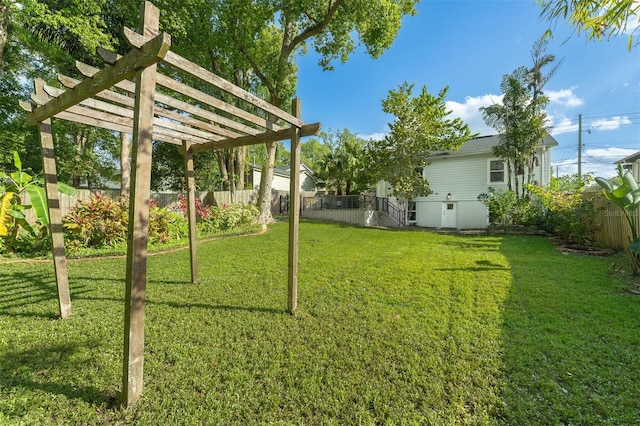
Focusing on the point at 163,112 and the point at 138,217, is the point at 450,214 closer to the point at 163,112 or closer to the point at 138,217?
the point at 163,112

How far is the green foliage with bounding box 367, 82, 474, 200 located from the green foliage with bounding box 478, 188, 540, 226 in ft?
11.1

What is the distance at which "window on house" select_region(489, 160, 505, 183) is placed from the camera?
14398 mm

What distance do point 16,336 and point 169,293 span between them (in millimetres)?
1626

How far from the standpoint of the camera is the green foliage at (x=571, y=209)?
7.87 meters

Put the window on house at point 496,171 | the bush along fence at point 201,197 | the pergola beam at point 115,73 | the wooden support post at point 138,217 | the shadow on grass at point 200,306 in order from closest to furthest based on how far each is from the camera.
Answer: the pergola beam at point 115,73 → the wooden support post at point 138,217 → the shadow on grass at point 200,306 → the bush along fence at point 201,197 → the window on house at point 496,171

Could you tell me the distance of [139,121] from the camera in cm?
188

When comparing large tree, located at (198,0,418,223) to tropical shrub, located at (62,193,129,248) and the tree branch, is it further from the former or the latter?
tropical shrub, located at (62,193,129,248)

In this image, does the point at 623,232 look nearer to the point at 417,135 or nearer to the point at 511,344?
the point at 511,344

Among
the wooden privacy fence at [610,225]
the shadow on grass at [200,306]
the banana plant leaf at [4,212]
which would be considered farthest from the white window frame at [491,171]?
the banana plant leaf at [4,212]

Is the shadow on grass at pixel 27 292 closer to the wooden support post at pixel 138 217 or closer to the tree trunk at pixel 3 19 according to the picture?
the wooden support post at pixel 138 217

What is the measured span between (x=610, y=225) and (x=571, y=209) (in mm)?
1105

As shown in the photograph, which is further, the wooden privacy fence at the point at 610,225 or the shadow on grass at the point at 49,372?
the wooden privacy fence at the point at 610,225

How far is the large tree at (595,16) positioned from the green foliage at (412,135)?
1224 centimetres

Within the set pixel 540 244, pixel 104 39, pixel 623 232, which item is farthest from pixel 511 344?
pixel 104 39
